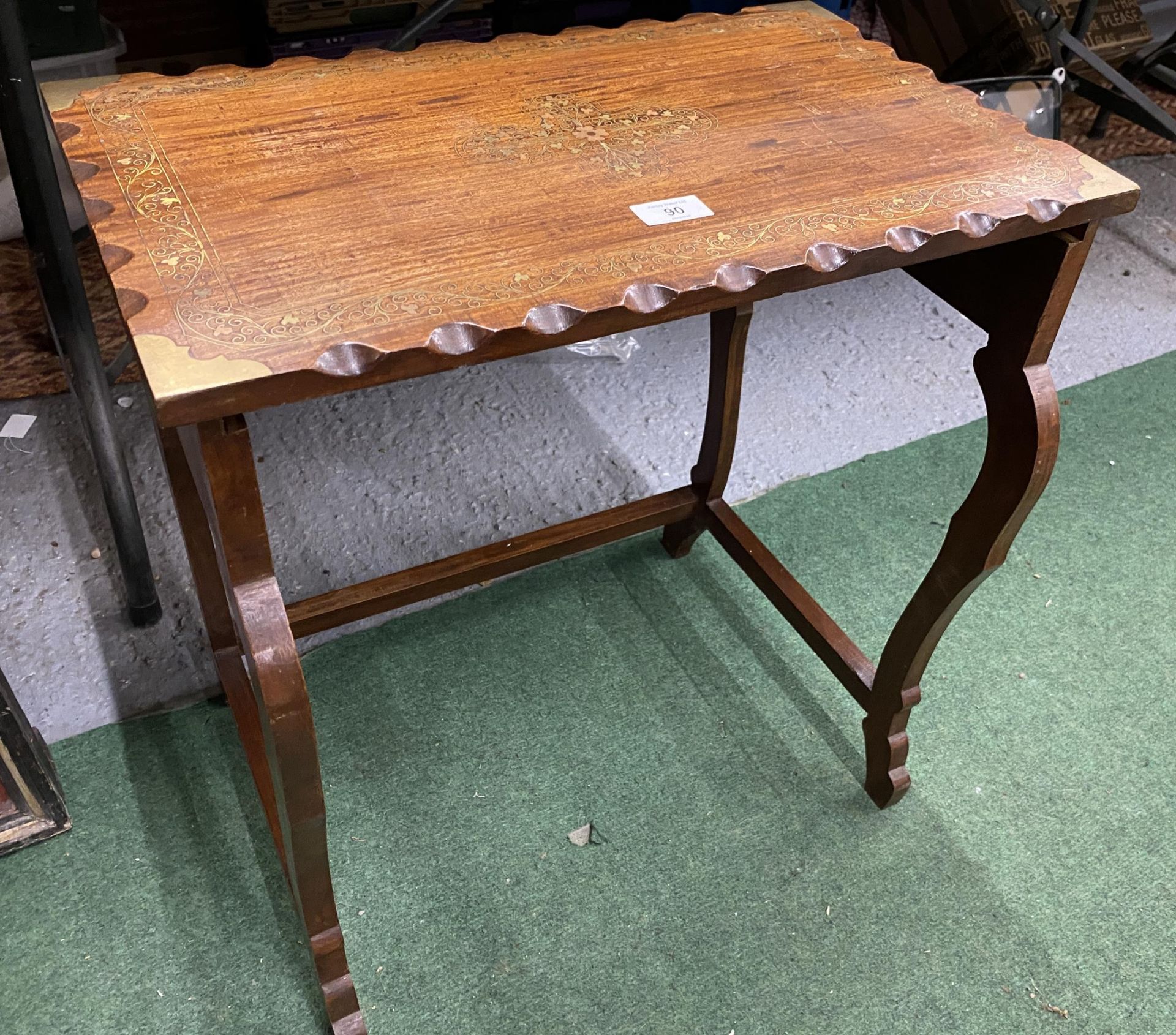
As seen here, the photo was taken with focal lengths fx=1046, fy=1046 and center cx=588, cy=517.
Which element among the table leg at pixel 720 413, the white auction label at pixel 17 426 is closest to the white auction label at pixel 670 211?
the table leg at pixel 720 413

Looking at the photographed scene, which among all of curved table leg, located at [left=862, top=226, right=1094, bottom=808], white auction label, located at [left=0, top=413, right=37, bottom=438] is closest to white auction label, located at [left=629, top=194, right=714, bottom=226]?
curved table leg, located at [left=862, top=226, right=1094, bottom=808]

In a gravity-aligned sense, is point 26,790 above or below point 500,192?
below

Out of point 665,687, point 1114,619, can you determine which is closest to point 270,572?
point 665,687

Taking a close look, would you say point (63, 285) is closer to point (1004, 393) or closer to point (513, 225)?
point (513, 225)

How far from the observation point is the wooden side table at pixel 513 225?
77 centimetres

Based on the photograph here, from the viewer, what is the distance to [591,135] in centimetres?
103

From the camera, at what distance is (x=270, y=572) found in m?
0.81

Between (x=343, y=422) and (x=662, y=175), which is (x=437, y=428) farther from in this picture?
(x=662, y=175)

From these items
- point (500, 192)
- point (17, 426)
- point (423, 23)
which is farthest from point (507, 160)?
point (17, 426)

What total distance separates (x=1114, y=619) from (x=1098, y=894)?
511 millimetres

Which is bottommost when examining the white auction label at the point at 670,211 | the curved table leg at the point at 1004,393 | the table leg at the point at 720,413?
the table leg at the point at 720,413

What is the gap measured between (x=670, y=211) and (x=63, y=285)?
0.82 metres

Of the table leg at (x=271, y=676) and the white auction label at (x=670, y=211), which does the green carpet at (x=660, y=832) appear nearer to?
the table leg at (x=271, y=676)

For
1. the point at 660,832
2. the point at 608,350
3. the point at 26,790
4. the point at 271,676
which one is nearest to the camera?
the point at 271,676
